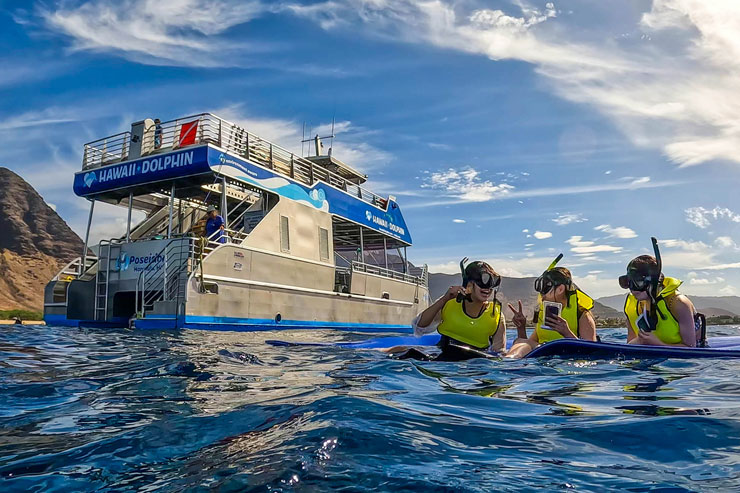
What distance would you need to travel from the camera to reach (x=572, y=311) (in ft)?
19.6

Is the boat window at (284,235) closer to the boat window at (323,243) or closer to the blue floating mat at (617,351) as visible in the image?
the boat window at (323,243)

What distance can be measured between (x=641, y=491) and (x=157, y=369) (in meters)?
4.14

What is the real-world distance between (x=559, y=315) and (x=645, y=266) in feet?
3.10

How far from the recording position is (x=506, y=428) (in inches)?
101

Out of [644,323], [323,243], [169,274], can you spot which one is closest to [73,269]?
[169,274]

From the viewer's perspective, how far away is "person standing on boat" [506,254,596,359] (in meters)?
5.59

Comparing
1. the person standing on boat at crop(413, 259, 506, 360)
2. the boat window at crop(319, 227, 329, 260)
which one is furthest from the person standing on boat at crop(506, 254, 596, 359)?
the boat window at crop(319, 227, 329, 260)

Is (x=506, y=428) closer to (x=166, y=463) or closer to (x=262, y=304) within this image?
(x=166, y=463)

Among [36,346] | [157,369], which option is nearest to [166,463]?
[157,369]

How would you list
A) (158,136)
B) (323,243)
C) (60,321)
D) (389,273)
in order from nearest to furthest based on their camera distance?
(60,321)
(158,136)
(323,243)
(389,273)

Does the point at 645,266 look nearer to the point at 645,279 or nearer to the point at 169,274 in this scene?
the point at 645,279

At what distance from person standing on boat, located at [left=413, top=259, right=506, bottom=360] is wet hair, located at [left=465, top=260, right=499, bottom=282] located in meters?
0.04

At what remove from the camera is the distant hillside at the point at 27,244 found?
46.5 meters

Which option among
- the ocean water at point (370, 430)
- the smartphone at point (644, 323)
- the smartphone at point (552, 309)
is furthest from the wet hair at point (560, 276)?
the ocean water at point (370, 430)
